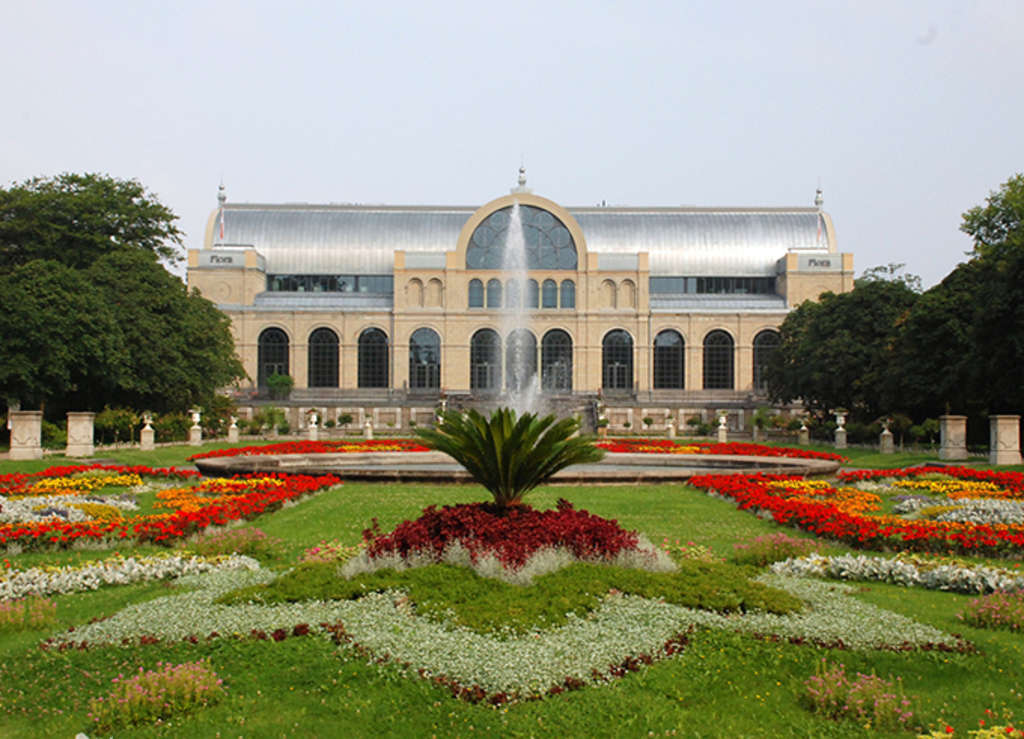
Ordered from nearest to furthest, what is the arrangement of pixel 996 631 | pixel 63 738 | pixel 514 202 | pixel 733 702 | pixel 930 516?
pixel 63 738
pixel 733 702
pixel 996 631
pixel 930 516
pixel 514 202

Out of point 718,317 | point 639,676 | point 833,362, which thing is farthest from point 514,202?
point 639,676

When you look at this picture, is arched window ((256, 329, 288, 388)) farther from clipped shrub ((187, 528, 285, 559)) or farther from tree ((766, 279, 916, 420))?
clipped shrub ((187, 528, 285, 559))

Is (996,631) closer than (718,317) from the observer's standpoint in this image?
Yes

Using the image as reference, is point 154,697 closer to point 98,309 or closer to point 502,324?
point 98,309

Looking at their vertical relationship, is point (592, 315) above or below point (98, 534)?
above

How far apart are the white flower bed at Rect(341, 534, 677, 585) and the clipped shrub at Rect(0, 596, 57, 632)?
110 inches

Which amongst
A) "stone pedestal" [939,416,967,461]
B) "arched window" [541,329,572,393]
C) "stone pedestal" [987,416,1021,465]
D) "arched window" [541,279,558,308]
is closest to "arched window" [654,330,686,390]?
"arched window" [541,329,572,393]

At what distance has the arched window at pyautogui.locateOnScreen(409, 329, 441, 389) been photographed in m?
67.2

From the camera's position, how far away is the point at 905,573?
1048 centimetres

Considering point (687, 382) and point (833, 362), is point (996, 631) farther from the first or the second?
point (687, 382)

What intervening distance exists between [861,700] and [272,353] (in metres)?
64.9

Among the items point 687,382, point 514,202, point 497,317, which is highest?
point 514,202

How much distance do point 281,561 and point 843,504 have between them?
33.9 feet

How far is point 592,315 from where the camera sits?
66.8 metres
